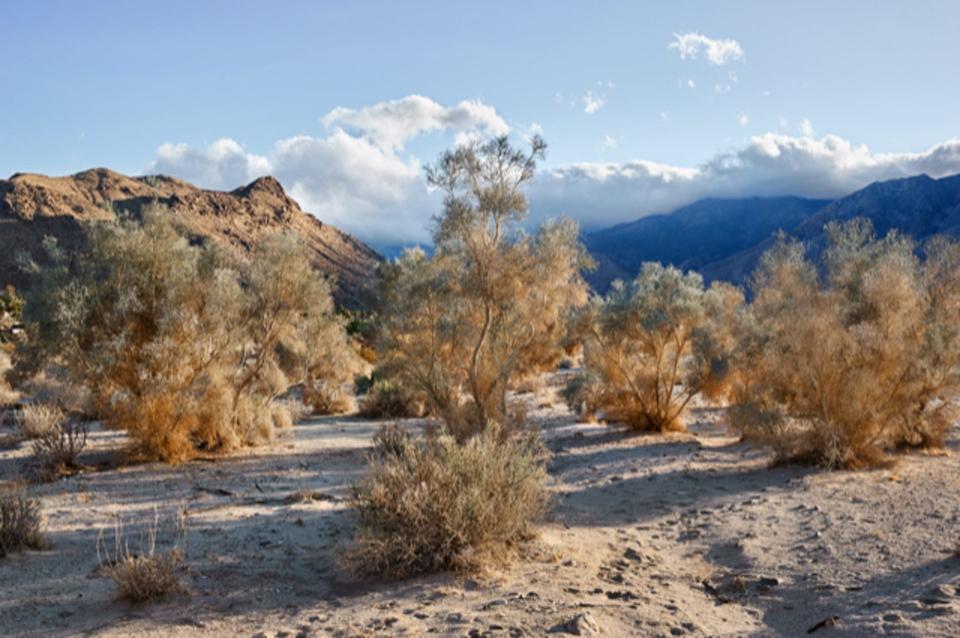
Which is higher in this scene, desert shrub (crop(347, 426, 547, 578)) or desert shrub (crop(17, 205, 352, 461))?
desert shrub (crop(17, 205, 352, 461))

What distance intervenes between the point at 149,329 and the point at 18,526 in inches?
245

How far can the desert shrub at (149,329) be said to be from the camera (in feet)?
41.2

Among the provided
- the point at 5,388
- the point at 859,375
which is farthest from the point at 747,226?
the point at 859,375

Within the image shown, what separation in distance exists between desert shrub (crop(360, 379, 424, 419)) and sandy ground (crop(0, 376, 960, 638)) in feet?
29.9

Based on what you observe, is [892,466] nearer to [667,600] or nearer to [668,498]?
[668,498]

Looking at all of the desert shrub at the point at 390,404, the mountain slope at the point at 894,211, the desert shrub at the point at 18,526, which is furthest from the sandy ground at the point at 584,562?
the mountain slope at the point at 894,211

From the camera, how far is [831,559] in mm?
7070

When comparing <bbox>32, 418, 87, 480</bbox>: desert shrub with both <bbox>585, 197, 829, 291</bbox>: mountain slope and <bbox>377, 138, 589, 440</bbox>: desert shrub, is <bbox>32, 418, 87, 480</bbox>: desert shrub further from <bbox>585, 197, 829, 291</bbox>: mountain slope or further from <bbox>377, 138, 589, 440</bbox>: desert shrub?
<bbox>585, 197, 829, 291</bbox>: mountain slope

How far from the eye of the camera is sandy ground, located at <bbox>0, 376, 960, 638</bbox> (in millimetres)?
5473

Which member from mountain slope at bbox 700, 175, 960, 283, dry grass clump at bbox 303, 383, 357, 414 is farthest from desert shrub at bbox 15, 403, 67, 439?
mountain slope at bbox 700, 175, 960, 283

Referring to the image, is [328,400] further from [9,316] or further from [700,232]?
[700,232]

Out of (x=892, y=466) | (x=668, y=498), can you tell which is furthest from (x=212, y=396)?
(x=892, y=466)

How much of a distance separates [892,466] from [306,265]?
11.5 metres

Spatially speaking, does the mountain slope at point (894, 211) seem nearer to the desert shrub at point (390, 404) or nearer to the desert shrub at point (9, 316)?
the desert shrub at point (390, 404)
